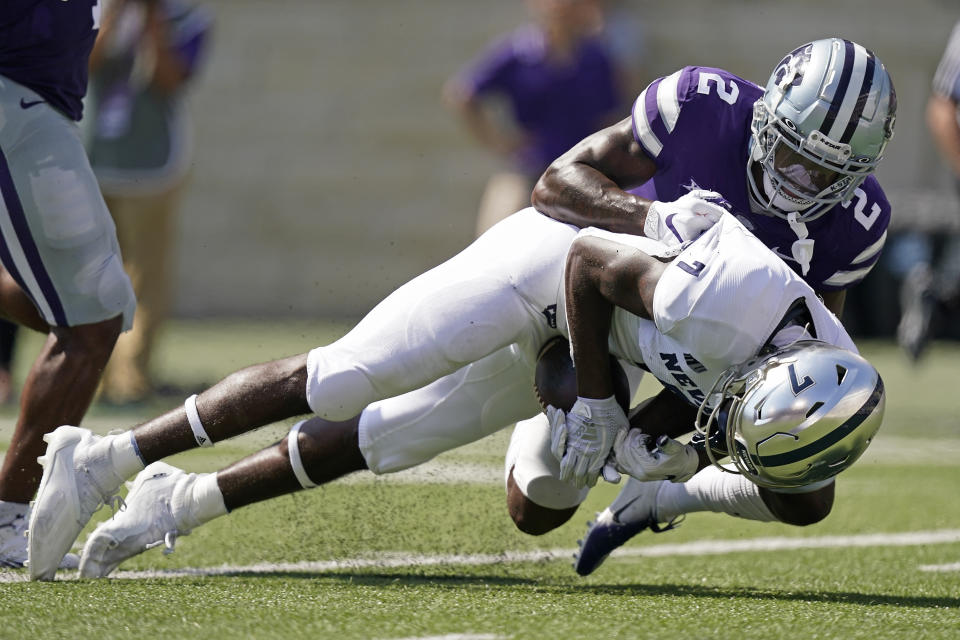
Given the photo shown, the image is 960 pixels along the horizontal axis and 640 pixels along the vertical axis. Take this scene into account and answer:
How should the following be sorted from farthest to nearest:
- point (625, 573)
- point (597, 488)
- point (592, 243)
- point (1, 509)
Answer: point (597, 488) → point (625, 573) → point (1, 509) → point (592, 243)

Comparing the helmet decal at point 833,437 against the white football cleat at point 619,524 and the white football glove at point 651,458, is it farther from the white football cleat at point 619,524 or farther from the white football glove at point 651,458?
the white football cleat at point 619,524

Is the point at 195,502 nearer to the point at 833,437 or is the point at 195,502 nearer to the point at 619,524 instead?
the point at 619,524

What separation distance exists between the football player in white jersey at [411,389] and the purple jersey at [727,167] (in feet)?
0.97

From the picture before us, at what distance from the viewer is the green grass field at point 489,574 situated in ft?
9.27

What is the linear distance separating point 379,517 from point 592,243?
1.31 metres

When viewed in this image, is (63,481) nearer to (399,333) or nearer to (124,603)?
(124,603)

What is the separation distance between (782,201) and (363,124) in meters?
9.04

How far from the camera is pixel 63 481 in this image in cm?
339

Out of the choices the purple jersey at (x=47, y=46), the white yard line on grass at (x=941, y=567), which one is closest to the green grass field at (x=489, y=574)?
the white yard line on grass at (x=941, y=567)

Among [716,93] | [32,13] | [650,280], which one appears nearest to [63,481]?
[32,13]

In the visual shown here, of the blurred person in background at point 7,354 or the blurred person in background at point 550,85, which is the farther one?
the blurred person in background at point 550,85

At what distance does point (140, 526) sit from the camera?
3.48m

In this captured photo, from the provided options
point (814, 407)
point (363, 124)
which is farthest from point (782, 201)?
point (363, 124)

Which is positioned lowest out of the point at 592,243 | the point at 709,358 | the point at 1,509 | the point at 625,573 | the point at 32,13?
the point at 625,573
